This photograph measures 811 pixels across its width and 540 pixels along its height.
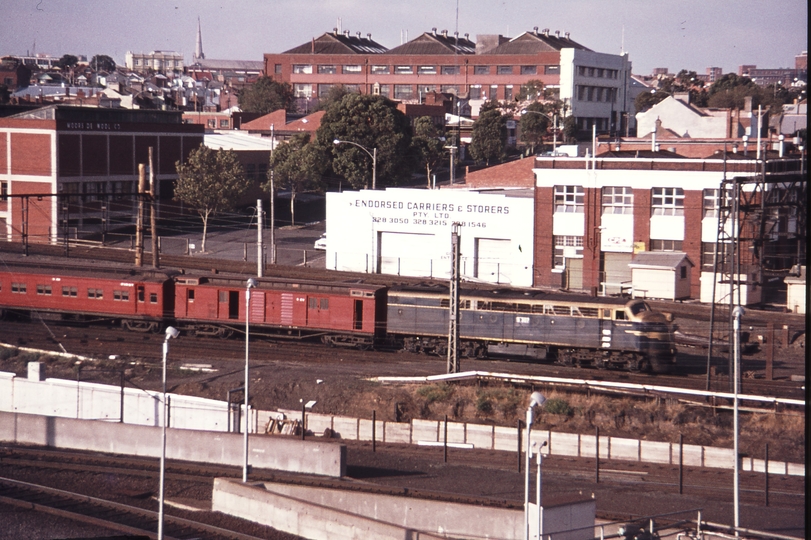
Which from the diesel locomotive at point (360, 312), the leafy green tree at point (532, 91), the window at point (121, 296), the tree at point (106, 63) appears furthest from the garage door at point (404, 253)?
the tree at point (106, 63)

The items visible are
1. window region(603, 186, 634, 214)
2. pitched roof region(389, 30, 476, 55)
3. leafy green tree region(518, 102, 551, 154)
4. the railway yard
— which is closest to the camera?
the railway yard

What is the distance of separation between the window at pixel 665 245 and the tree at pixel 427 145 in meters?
17.4

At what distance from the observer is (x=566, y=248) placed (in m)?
30.7

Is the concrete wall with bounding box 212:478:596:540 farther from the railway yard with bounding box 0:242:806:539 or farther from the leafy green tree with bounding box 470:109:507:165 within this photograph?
the leafy green tree with bounding box 470:109:507:165

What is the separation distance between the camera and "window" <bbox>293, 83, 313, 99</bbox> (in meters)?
71.6

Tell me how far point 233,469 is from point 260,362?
6318 millimetres

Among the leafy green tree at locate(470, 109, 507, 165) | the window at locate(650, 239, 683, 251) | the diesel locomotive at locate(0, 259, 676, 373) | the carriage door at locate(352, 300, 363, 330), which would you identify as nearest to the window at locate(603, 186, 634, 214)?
the window at locate(650, 239, 683, 251)

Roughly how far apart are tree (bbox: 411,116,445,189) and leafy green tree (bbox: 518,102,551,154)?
5.11 meters

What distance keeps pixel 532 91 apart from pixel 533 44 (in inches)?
206

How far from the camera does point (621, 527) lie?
12766 millimetres

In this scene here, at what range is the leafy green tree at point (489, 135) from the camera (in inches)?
2140

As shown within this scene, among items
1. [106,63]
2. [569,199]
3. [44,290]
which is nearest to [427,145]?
[569,199]

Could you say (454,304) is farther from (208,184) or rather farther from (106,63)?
(106,63)

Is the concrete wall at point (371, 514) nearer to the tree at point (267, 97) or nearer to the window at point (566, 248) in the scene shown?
the window at point (566, 248)
